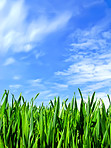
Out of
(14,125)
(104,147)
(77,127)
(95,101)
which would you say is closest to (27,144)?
(14,125)

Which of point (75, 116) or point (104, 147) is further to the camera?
point (75, 116)

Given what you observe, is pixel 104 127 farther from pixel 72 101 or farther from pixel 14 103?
pixel 14 103

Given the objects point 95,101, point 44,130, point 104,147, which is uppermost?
point 95,101

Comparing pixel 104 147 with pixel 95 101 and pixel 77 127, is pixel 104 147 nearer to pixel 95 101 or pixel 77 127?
pixel 77 127

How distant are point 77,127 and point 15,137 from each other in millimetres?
405

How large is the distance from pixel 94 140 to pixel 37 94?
0.55 metres

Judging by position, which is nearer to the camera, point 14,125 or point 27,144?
point 27,144

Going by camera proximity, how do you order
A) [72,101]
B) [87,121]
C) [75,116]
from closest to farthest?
1. [87,121]
2. [75,116]
3. [72,101]

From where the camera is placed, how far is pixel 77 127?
1203 millimetres

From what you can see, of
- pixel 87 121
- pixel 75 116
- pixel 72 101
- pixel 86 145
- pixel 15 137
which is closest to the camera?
pixel 86 145

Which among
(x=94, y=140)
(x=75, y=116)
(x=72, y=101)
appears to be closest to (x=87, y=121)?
(x=94, y=140)

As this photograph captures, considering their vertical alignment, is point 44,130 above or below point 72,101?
below

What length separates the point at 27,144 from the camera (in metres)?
1.08

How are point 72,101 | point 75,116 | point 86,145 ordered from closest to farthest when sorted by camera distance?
point 86,145 < point 75,116 < point 72,101
